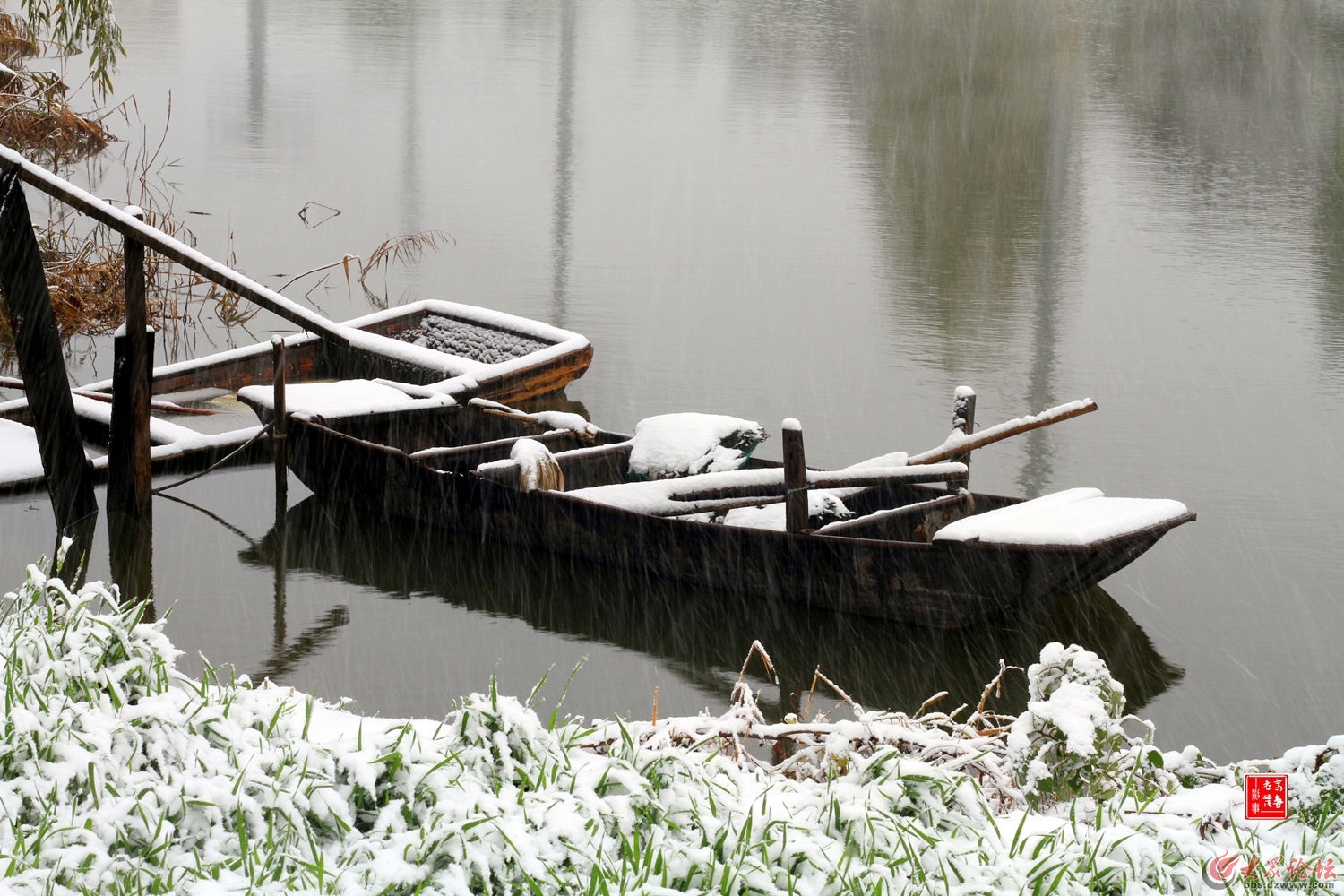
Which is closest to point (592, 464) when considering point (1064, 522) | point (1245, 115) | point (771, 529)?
point (771, 529)

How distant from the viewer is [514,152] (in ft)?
98.3

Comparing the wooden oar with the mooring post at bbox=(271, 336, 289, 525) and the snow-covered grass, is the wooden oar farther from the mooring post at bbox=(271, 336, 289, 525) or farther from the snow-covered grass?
the snow-covered grass

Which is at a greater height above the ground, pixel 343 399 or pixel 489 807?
pixel 489 807

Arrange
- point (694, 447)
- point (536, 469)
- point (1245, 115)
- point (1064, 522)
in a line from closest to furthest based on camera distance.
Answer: point (1064, 522) < point (536, 469) < point (694, 447) < point (1245, 115)

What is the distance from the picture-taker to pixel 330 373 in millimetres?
14000

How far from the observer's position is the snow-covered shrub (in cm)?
412

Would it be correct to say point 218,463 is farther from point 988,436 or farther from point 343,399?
point 988,436

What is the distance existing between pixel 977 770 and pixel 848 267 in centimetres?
1768

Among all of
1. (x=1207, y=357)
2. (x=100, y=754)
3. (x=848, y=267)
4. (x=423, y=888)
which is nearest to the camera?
(x=423, y=888)

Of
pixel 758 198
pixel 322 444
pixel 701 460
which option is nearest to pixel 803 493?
pixel 701 460

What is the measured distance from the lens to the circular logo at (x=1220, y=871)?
3.66 meters

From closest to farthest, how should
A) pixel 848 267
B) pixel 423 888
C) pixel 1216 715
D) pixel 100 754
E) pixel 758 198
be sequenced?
pixel 423 888, pixel 100 754, pixel 1216 715, pixel 848 267, pixel 758 198

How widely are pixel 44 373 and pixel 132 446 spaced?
0.88m

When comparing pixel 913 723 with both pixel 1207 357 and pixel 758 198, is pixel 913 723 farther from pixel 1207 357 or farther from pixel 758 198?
pixel 758 198
